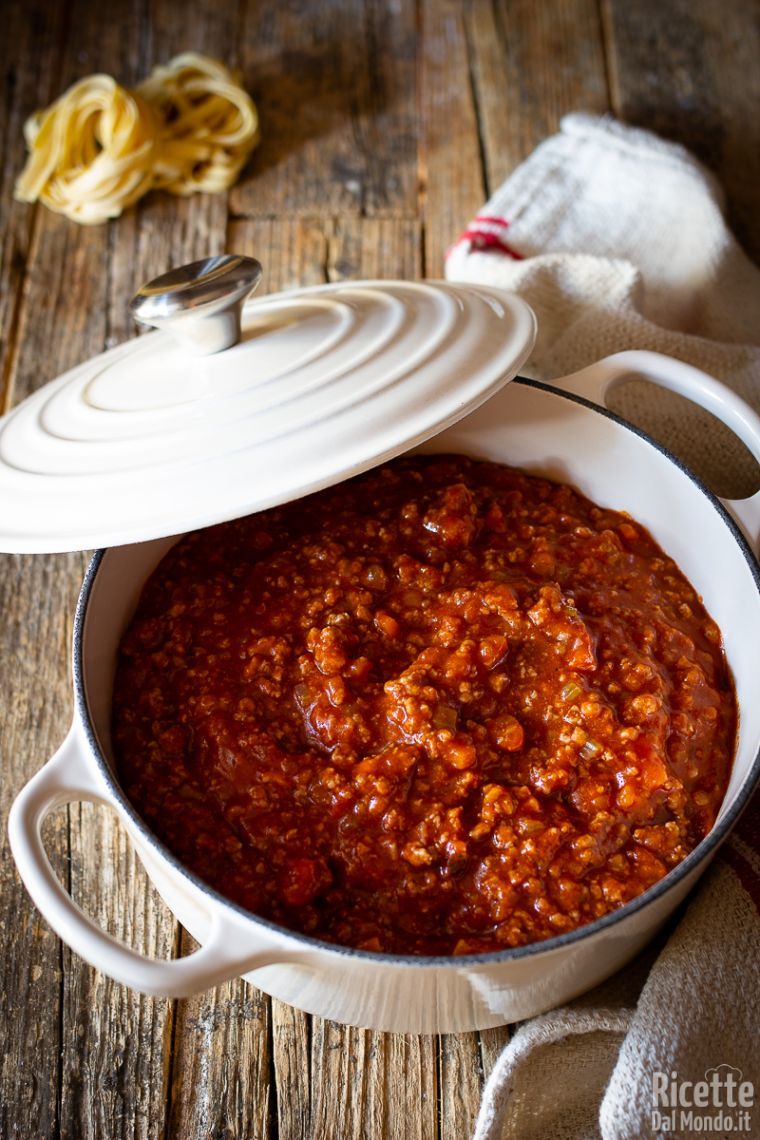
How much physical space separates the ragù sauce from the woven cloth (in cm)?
21

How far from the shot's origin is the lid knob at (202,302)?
180 centimetres

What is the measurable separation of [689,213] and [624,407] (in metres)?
0.68

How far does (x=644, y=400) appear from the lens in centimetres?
258

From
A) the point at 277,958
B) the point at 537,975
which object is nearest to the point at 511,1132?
the point at 537,975

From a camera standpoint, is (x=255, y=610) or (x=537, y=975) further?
(x=255, y=610)

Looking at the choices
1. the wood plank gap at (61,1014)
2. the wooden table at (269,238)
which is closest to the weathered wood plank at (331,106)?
the wooden table at (269,238)

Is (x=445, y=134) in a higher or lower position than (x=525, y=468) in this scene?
higher

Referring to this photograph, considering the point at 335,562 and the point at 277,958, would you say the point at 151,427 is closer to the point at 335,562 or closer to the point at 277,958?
the point at 335,562

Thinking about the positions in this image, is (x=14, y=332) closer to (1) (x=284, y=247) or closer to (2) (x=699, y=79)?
(1) (x=284, y=247)

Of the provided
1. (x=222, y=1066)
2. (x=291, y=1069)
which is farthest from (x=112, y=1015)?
(x=291, y=1069)

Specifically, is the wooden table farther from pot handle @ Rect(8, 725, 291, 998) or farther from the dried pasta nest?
pot handle @ Rect(8, 725, 291, 998)

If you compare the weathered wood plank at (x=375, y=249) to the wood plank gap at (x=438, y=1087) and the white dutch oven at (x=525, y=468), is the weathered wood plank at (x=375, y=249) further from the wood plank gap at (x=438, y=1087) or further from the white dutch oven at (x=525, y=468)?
the wood plank gap at (x=438, y=1087)

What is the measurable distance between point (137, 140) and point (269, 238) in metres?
0.44

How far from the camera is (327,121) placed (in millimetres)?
3379
